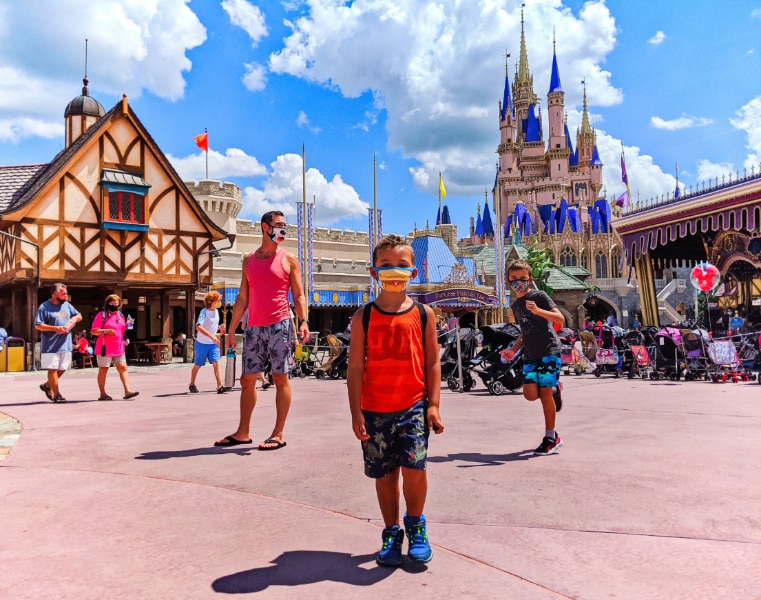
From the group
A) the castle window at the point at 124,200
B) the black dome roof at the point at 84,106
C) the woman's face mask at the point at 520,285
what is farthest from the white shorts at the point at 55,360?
the black dome roof at the point at 84,106

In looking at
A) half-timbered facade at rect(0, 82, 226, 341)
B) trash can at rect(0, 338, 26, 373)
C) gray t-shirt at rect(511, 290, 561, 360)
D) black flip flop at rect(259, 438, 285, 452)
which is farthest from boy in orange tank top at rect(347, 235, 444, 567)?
half-timbered facade at rect(0, 82, 226, 341)

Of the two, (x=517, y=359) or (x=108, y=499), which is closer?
(x=108, y=499)

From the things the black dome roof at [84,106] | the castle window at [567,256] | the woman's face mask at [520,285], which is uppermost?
the black dome roof at [84,106]

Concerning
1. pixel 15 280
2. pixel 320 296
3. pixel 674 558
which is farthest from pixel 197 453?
pixel 320 296

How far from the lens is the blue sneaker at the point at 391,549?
2.62m

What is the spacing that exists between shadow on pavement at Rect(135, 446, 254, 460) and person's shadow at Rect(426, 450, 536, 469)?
1493mm

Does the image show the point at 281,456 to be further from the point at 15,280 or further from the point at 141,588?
→ the point at 15,280

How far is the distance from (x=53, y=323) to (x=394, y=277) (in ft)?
23.0

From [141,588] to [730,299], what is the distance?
91.1 feet

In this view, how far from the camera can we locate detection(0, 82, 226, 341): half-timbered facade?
1869cm

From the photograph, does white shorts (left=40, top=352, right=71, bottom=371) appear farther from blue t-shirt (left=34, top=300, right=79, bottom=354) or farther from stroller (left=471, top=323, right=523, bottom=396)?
stroller (left=471, top=323, right=523, bottom=396)

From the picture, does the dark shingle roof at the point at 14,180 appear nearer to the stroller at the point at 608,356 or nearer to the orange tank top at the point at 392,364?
the stroller at the point at 608,356

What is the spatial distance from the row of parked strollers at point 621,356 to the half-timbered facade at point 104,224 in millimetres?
12054

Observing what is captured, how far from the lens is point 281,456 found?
4.77m
